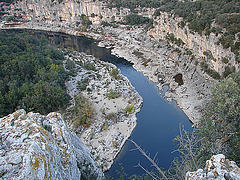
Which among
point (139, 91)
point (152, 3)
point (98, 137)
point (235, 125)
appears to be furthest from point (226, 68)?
point (152, 3)

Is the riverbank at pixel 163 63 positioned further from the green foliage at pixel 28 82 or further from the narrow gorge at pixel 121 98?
the green foliage at pixel 28 82

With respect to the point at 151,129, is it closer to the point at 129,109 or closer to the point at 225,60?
the point at 129,109

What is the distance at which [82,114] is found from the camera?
2445 centimetres

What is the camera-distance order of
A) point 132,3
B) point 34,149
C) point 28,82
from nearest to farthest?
point 34,149 → point 28,82 → point 132,3

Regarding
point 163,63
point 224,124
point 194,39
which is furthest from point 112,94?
point 194,39

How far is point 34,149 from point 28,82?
82.9 feet

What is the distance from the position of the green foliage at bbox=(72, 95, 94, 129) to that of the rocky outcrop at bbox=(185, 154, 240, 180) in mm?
19317

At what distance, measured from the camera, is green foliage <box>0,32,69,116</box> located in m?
24.4

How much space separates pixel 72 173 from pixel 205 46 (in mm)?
35359

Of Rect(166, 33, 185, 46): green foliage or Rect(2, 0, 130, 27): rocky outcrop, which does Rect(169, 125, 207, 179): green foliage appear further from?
Rect(2, 0, 130, 27): rocky outcrop

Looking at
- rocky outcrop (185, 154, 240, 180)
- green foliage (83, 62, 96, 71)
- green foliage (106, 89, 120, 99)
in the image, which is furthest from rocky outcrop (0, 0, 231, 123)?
rocky outcrop (185, 154, 240, 180)

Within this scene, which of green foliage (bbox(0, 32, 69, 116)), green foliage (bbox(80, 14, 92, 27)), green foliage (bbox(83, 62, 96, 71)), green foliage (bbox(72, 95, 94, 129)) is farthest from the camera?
green foliage (bbox(80, 14, 92, 27))

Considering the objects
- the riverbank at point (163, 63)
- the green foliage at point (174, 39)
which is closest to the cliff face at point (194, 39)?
the green foliage at point (174, 39)

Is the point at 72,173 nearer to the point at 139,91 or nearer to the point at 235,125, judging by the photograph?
the point at 235,125
